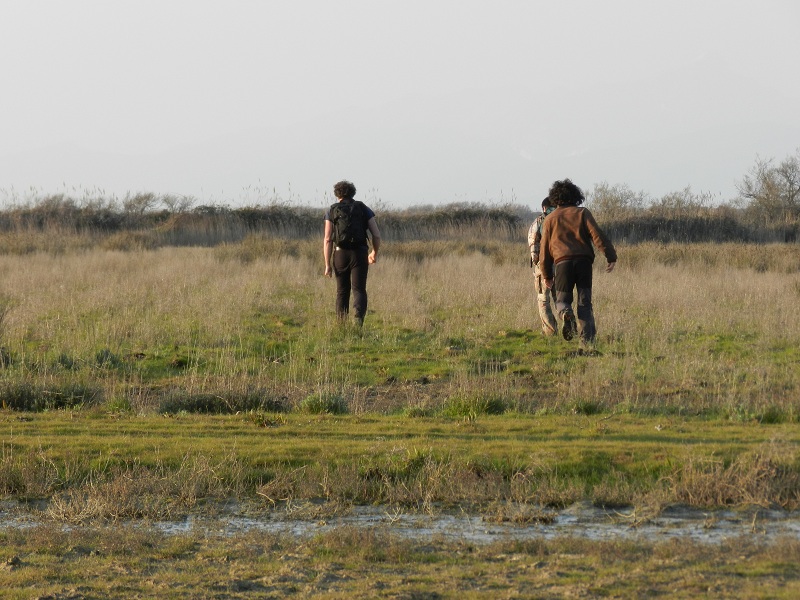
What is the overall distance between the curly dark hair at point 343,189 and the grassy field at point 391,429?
1.84 m

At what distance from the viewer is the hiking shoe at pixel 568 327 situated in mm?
13273

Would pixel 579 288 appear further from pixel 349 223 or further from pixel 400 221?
pixel 400 221

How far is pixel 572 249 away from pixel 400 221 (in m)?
25.9

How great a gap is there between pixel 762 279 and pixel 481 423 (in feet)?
48.2

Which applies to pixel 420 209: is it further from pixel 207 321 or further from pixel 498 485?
pixel 498 485

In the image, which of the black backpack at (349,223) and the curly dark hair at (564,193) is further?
the black backpack at (349,223)

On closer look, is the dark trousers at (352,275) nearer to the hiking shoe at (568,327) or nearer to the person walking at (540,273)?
the person walking at (540,273)

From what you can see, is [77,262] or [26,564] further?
[77,262]

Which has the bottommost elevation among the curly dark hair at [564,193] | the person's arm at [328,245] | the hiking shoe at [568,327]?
the hiking shoe at [568,327]

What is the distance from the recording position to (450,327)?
15594 mm

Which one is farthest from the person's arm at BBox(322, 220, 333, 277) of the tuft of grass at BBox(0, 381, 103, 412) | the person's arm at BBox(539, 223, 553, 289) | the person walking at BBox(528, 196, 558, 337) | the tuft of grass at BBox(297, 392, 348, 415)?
the tuft of grass at BBox(297, 392, 348, 415)

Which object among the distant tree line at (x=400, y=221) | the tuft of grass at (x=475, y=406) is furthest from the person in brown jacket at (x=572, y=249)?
the distant tree line at (x=400, y=221)

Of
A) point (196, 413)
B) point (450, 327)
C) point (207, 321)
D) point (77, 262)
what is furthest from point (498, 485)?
point (77, 262)

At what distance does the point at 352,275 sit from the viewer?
572 inches
